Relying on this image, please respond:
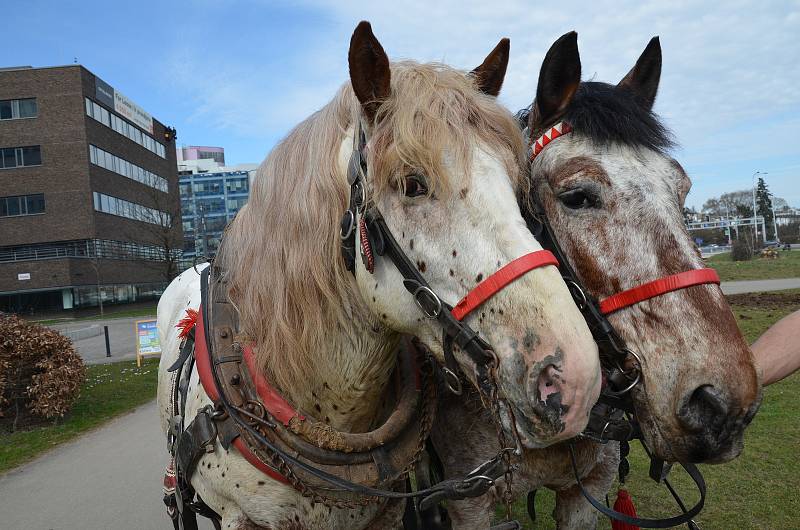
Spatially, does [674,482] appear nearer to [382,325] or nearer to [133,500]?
[382,325]

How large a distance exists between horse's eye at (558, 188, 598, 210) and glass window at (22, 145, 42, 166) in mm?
42014

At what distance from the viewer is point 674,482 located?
4.73 meters

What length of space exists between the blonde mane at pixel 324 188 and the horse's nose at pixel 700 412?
85cm

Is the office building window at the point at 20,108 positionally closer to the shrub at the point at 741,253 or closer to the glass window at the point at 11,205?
the glass window at the point at 11,205

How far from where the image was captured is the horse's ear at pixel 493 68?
1953mm

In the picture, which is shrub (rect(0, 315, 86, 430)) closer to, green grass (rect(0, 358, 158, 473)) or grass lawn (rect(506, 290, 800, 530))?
green grass (rect(0, 358, 158, 473))

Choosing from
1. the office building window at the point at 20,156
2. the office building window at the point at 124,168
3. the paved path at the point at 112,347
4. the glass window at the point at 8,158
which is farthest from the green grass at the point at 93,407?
the glass window at the point at 8,158

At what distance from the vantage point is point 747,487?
433 cm

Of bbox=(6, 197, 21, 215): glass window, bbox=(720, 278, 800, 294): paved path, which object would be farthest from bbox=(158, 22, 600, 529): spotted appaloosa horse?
bbox=(6, 197, 21, 215): glass window

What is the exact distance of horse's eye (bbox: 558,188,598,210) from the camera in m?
1.87

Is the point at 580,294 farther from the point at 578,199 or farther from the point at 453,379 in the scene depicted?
the point at 453,379

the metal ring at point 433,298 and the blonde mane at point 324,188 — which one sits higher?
the blonde mane at point 324,188

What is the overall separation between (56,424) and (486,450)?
25.5 ft

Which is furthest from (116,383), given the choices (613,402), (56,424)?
(613,402)
